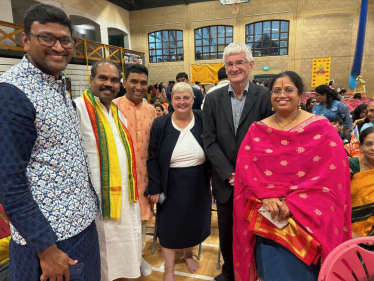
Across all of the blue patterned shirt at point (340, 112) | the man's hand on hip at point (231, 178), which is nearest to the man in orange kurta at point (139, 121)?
the man's hand on hip at point (231, 178)

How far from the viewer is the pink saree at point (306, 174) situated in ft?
4.34

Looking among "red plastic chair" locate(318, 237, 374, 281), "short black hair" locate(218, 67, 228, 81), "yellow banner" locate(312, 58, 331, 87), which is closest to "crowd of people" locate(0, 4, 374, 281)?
"red plastic chair" locate(318, 237, 374, 281)

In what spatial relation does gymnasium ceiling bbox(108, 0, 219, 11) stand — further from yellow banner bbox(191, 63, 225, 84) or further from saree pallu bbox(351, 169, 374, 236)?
saree pallu bbox(351, 169, 374, 236)

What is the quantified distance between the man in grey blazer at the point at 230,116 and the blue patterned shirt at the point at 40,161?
928 millimetres

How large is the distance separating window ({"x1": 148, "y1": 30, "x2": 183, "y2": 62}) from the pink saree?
1313 cm

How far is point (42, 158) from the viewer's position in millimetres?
1011

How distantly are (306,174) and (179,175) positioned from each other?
0.93m

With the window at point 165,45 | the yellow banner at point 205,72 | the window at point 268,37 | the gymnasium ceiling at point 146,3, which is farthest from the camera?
the window at point 165,45

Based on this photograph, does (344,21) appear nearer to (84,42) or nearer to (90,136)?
(84,42)

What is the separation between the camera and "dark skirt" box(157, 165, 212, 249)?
199cm

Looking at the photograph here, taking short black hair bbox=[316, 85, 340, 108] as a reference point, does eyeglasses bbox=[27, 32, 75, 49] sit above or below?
above

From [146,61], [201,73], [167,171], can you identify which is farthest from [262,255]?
[146,61]

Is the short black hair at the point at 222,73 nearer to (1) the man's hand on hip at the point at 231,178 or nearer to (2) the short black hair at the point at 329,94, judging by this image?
(2) the short black hair at the point at 329,94

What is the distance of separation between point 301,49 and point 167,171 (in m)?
12.5
